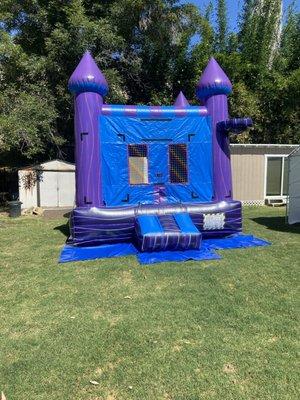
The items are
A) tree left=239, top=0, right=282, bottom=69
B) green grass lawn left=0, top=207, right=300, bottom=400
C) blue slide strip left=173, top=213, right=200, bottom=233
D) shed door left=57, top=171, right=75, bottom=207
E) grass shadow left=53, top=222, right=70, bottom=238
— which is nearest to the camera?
green grass lawn left=0, top=207, right=300, bottom=400

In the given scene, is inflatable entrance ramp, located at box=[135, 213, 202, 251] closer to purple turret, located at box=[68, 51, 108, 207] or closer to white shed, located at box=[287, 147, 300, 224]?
purple turret, located at box=[68, 51, 108, 207]

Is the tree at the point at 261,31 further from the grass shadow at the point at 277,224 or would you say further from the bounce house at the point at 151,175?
the bounce house at the point at 151,175

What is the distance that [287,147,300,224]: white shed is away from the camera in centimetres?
1039

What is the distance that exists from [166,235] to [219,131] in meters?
3.23

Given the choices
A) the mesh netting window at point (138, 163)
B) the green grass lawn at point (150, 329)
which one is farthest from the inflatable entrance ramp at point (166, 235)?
the mesh netting window at point (138, 163)

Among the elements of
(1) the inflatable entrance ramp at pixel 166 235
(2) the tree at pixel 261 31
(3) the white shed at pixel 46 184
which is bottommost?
(1) the inflatable entrance ramp at pixel 166 235

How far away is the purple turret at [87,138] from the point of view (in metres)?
8.17

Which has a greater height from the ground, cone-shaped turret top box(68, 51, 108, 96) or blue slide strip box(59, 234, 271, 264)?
cone-shaped turret top box(68, 51, 108, 96)

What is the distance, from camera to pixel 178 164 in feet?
29.6

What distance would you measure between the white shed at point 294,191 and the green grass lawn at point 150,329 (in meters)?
3.75

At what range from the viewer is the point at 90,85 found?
8234 millimetres

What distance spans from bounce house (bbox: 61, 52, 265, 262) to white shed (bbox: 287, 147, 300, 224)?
2500 millimetres

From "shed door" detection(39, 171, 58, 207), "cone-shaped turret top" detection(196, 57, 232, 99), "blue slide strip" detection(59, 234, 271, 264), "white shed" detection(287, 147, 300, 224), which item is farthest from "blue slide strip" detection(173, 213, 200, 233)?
"shed door" detection(39, 171, 58, 207)

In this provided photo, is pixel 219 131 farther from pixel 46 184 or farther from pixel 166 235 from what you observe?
pixel 46 184
